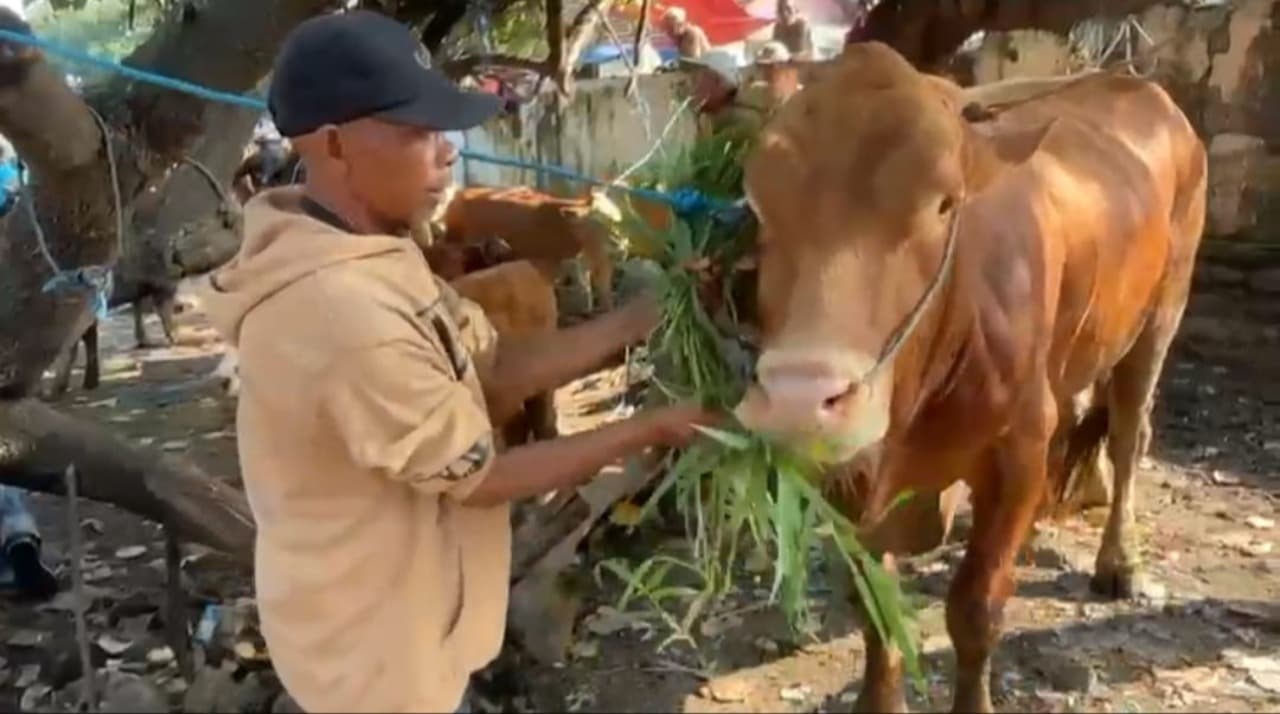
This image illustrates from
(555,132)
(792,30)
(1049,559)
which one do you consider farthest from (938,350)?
(792,30)

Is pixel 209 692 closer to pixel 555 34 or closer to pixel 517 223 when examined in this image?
pixel 517 223

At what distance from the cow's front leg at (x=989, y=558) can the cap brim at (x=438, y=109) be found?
6.23 feet

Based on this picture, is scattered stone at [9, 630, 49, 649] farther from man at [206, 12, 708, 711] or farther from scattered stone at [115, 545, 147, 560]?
man at [206, 12, 708, 711]

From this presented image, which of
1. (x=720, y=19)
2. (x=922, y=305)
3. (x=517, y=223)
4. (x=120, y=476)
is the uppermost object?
(x=922, y=305)

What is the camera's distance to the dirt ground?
477 centimetres

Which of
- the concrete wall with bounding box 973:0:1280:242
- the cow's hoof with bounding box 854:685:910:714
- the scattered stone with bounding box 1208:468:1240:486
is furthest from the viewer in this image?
the concrete wall with bounding box 973:0:1280:242

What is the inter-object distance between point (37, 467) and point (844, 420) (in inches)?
134

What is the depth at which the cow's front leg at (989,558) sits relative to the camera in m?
4.11

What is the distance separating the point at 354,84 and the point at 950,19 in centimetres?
424

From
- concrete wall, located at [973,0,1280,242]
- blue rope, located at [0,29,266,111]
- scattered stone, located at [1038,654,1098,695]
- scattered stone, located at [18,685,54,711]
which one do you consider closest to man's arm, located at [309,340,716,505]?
blue rope, located at [0,29,266,111]

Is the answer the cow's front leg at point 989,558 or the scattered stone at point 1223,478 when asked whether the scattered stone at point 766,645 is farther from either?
the scattered stone at point 1223,478

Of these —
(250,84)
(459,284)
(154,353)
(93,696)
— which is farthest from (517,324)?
(154,353)

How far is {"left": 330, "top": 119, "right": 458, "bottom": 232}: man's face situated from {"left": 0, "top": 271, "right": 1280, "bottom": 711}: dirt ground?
2.26m

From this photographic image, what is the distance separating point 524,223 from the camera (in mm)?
6977
